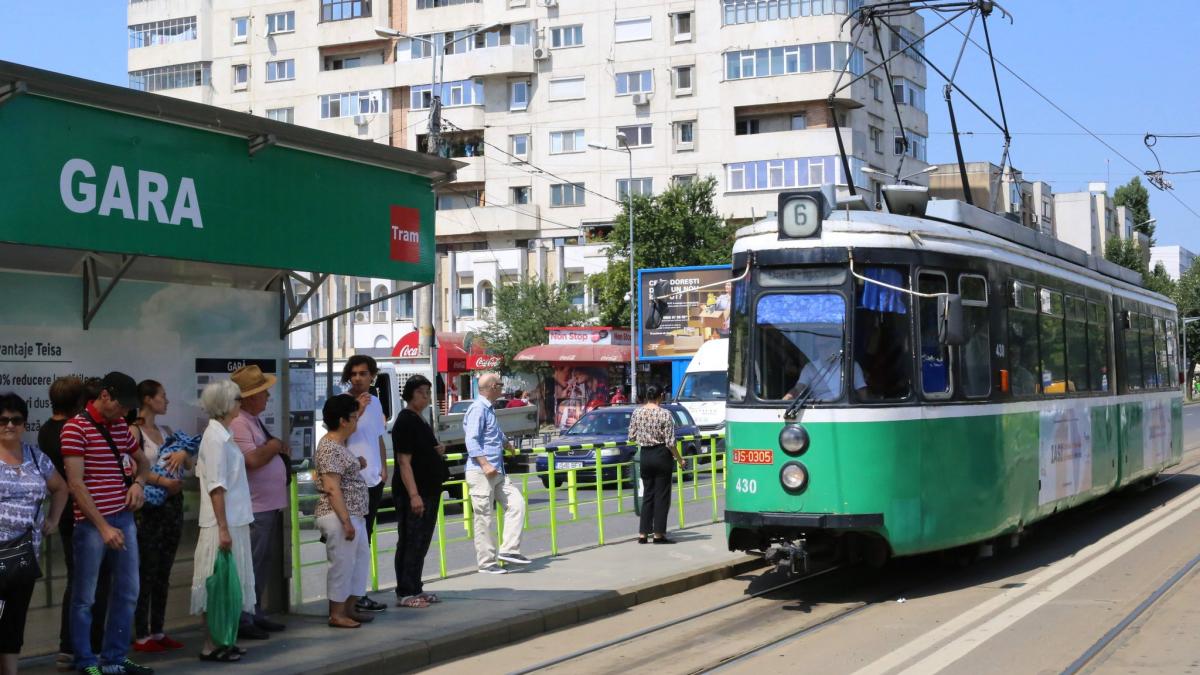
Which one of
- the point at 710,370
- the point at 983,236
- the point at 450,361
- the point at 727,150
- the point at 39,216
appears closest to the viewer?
the point at 39,216

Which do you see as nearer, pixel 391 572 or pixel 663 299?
pixel 663 299

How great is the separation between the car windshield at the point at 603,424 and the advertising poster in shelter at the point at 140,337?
16.2 m

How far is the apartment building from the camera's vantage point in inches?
2410

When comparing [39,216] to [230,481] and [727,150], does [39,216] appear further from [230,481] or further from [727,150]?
[727,150]

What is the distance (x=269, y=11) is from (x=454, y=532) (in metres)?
61.5

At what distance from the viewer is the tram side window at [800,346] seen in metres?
11.4

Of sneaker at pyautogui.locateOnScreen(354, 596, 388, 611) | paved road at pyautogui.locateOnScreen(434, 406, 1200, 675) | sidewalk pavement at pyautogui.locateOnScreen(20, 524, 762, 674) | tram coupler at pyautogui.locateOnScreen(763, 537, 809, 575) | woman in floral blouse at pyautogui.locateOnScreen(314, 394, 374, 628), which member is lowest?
paved road at pyautogui.locateOnScreen(434, 406, 1200, 675)

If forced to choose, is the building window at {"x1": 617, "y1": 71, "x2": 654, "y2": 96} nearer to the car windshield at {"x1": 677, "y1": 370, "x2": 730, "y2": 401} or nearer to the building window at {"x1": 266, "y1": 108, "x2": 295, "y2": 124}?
the building window at {"x1": 266, "y1": 108, "x2": 295, "y2": 124}

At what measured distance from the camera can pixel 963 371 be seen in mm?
12031

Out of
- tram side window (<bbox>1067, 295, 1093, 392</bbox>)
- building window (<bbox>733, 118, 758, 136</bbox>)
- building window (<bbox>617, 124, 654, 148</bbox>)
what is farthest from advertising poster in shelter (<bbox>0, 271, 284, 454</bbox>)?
building window (<bbox>617, 124, 654, 148</bbox>)

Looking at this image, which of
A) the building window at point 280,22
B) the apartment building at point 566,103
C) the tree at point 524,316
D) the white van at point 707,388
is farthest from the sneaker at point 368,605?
the building window at point 280,22

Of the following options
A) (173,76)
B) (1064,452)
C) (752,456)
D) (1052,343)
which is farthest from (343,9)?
(752,456)

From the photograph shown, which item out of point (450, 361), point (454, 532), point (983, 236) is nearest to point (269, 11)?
point (450, 361)

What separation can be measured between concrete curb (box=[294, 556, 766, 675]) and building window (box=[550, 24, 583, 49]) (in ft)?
181
